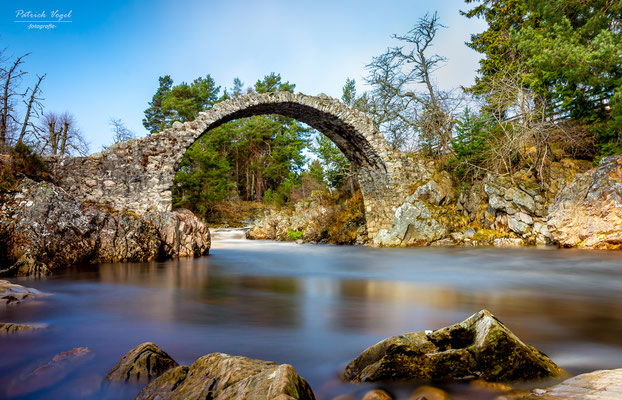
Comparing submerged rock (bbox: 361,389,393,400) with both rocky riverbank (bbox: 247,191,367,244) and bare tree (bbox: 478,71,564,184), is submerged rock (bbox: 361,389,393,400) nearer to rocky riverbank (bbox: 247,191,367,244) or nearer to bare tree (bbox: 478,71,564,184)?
bare tree (bbox: 478,71,564,184)

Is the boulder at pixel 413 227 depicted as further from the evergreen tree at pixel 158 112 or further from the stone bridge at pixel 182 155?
the evergreen tree at pixel 158 112

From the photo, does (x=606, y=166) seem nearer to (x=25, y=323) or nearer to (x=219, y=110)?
(x=219, y=110)

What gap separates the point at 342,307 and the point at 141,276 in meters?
3.96

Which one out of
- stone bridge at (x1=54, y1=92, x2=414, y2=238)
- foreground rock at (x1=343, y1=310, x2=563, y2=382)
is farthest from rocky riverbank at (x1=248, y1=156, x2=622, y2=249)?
foreground rock at (x1=343, y1=310, x2=563, y2=382)

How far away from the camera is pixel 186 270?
689 centimetres

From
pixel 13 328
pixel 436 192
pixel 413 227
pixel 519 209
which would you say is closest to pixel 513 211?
pixel 519 209

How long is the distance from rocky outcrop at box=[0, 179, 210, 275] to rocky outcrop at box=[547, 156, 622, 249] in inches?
391

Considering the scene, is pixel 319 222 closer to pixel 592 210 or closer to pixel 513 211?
pixel 513 211

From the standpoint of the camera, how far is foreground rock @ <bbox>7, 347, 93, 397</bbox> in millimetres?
2007

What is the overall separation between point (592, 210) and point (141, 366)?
1020 centimetres

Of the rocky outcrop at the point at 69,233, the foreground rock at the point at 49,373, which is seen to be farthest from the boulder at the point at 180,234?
the foreground rock at the point at 49,373

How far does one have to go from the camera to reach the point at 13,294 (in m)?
3.92

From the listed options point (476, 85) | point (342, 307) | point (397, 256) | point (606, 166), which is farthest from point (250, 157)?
point (342, 307)

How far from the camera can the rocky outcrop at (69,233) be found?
598cm
